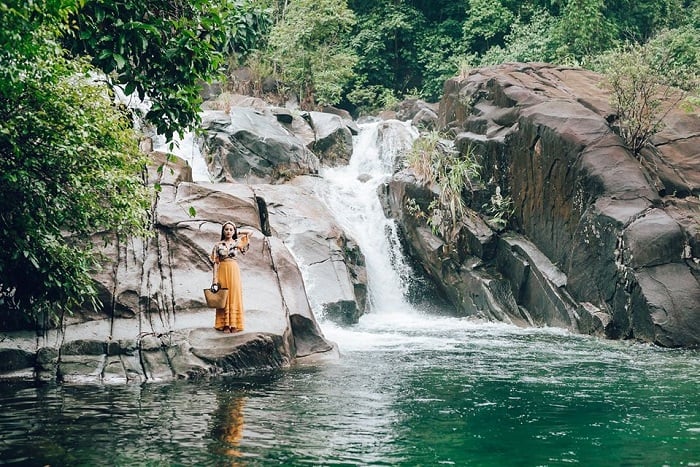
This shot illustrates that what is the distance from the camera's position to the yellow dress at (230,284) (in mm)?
11375

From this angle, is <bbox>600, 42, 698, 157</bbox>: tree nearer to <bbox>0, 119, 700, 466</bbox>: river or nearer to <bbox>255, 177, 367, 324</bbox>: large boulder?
<bbox>0, 119, 700, 466</bbox>: river

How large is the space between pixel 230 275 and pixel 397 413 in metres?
4.40

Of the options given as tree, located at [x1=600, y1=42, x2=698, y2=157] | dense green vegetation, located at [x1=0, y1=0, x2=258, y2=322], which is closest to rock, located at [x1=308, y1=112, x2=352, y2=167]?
tree, located at [x1=600, y1=42, x2=698, y2=157]

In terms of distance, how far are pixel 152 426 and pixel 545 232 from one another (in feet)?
40.9

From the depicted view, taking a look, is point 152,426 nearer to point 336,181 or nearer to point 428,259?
point 428,259

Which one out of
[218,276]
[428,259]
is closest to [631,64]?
[428,259]

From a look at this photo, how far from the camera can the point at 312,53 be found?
32.2 meters

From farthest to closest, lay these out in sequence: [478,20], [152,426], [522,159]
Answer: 1. [478,20]
2. [522,159]
3. [152,426]

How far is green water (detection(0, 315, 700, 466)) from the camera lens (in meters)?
6.54

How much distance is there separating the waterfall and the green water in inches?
295

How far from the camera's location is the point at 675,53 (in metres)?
23.3

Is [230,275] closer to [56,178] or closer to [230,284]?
[230,284]

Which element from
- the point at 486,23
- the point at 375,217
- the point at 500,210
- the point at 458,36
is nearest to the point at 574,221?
the point at 500,210

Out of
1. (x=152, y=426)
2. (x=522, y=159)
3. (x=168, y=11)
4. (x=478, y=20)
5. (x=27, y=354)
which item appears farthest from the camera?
(x=478, y=20)
